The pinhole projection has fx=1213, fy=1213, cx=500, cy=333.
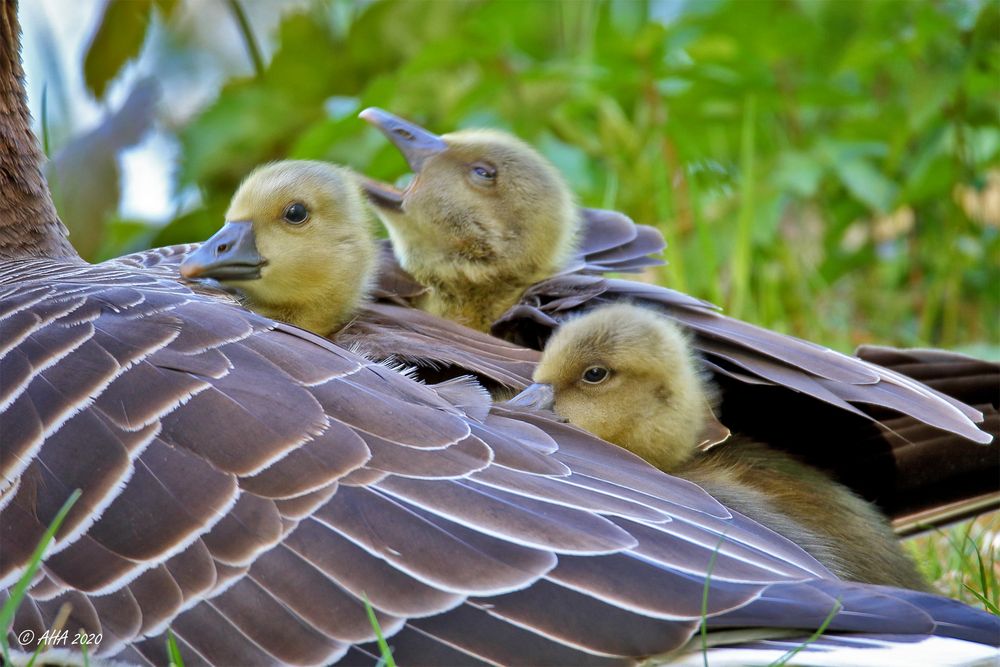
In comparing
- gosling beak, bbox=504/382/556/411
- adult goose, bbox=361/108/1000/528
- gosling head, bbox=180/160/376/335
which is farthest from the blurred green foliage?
gosling beak, bbox=504/382/556/411

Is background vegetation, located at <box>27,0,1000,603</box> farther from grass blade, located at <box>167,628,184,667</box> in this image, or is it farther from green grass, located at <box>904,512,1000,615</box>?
grass blade, located at <box>167,628,184,667</box>

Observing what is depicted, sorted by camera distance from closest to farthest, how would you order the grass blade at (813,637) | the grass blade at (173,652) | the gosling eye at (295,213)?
the grass blade at (813,637) < the grass blade at (173,652) < the gosling eye at (295,213)

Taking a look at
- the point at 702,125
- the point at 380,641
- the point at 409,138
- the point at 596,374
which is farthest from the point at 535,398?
the point at 702,125

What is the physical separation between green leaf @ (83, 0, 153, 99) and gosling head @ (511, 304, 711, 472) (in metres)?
2.56

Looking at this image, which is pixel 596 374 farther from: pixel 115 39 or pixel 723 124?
pixel 723 124

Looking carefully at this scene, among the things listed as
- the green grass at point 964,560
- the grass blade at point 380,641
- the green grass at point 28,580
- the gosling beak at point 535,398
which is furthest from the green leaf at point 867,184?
the green grass at point 28,580

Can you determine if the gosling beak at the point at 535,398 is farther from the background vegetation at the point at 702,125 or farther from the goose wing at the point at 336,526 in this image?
the background vegetation at the point at 702,125

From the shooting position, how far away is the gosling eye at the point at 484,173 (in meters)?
2.88

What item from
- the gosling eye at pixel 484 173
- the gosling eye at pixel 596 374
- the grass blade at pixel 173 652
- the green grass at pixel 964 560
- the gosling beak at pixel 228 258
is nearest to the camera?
the grass blade at pixel 173 652

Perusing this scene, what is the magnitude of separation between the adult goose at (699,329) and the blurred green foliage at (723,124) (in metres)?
1.38

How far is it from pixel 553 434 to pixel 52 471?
80cm

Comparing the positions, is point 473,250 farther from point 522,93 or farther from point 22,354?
point 522,93

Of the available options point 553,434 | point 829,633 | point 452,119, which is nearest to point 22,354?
point 553,434

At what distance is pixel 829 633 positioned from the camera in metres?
1.68
